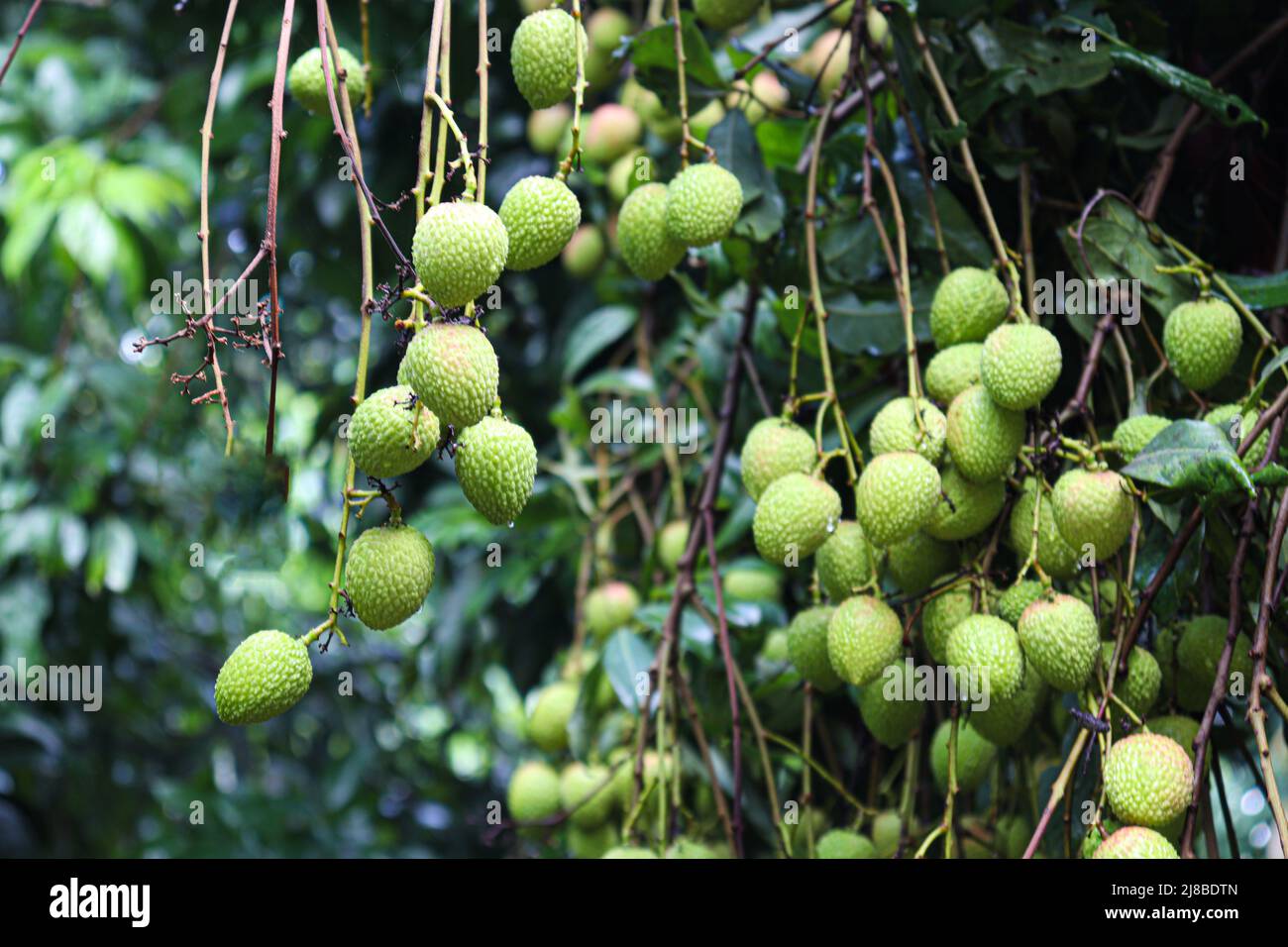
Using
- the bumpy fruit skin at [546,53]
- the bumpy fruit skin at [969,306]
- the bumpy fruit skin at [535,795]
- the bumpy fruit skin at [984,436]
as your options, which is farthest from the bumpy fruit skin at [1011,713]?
the bumpy fruit skin at [535,795]

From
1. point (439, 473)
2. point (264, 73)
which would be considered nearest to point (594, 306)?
point (439, 473)

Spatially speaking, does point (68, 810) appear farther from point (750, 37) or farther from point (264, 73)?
point (750, 37)

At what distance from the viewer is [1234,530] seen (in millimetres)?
906

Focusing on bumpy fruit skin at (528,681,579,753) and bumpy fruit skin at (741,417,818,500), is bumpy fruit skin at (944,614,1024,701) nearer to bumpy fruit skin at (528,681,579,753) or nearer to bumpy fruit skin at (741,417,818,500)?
bumpy fruit skin at (741,417,818,500)

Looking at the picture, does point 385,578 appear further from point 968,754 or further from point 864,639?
point 968,754

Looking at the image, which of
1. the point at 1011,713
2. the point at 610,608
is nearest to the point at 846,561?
the point at 1011,713

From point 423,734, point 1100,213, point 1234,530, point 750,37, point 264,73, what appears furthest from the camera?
point 423,734

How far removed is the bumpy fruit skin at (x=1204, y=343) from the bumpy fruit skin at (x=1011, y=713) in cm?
27

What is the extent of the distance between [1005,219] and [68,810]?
2265 millimetres

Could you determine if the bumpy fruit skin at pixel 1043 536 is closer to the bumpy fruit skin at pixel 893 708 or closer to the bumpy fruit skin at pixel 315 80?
the bumpy fruit skin at pixel 893 708

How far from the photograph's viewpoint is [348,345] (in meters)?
2.27

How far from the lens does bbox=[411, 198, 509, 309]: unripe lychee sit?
0.66 metres

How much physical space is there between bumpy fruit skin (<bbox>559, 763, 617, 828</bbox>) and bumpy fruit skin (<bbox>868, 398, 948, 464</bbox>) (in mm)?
520

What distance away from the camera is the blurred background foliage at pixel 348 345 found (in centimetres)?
117
